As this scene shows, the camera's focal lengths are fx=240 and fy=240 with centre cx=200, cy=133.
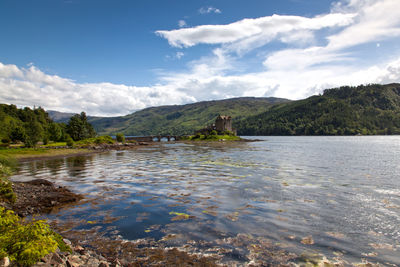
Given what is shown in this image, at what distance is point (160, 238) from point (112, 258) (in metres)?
3.58

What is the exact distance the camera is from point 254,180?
1420 inches

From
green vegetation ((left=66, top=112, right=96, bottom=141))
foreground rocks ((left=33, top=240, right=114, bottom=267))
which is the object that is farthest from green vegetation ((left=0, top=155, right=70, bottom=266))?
green vegetation ((left=66, top=112, right=96, bottom=141))

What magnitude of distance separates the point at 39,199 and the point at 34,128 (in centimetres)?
→ 9420

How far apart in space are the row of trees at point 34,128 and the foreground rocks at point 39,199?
3501 inches

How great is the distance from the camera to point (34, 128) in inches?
3979

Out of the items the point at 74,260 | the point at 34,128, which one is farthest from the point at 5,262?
the point at 34,128

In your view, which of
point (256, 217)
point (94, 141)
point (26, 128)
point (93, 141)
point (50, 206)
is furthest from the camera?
point (94, 141)

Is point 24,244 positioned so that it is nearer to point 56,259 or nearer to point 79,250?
point 56,259

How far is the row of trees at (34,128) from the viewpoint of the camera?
10350 centimetres

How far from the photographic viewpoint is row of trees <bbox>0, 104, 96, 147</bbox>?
10350 cm

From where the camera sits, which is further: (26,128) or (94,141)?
(94,141)

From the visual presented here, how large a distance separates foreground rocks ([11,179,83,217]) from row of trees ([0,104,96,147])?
292ft

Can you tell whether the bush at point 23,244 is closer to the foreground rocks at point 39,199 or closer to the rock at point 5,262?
Answer: the rock at point 5,262

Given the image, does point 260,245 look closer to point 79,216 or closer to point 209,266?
point 209,266
